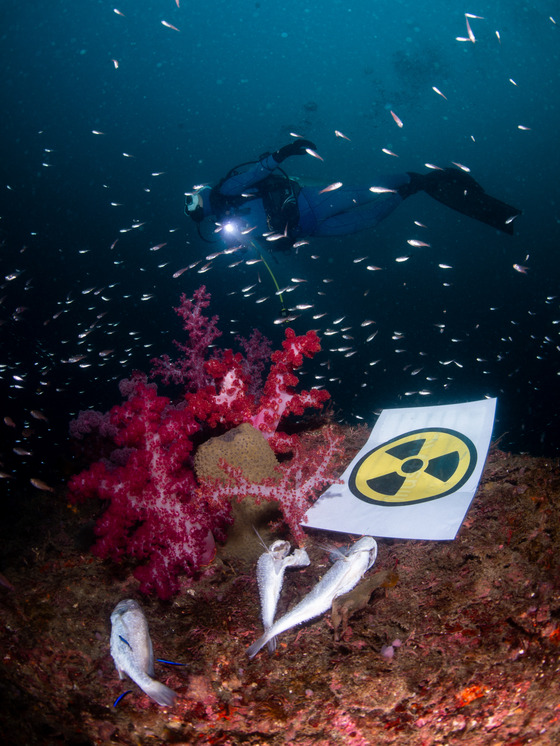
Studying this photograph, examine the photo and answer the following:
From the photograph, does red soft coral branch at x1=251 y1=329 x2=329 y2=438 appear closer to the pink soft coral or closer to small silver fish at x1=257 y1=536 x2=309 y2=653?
the pink soft coral

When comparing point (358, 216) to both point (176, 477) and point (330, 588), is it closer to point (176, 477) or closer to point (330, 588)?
point (176, 477)

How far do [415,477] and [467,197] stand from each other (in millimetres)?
9767

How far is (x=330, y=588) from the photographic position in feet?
5.44

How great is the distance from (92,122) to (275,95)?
49.4 meters

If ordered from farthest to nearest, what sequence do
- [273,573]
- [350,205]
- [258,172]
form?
[350,205], [258,172], [273,573]

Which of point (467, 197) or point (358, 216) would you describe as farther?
point (358, 216)

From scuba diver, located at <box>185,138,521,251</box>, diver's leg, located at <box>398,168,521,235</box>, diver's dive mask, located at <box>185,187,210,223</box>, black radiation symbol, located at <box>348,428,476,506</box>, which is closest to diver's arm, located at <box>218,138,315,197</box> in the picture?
scuba diver, located at <box>185,138,521,251</box>

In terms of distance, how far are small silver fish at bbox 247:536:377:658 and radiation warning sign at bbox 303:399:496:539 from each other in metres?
0.21

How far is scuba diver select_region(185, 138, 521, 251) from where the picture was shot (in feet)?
25.5

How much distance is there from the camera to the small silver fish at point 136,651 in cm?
148

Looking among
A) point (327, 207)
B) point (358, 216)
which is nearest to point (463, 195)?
point (358, 216)

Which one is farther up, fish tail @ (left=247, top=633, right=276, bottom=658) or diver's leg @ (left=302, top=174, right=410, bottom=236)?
fish tail @ (left=247, top=633, right=276, bottom=658)

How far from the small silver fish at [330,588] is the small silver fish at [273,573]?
6 centimetres

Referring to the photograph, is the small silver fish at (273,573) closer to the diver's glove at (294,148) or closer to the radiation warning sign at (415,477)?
the radiation warning sign at (415,477)
